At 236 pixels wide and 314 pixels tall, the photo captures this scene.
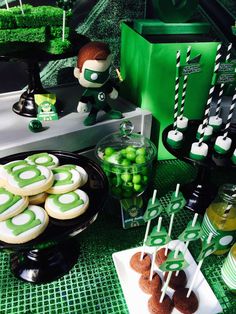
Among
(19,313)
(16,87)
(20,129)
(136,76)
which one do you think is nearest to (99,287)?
(19,313)

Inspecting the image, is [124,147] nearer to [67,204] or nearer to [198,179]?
[198,179]

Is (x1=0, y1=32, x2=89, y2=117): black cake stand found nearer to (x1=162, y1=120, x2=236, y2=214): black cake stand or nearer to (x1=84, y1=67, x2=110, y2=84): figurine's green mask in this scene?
(x1=84, y1=67, x2=110, y2=84): figurine's green mask

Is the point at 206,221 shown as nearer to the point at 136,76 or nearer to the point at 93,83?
the point at 93,83

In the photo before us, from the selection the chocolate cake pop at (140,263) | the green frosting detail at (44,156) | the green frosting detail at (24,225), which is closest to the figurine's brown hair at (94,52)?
the green frosting detail at (44,156)

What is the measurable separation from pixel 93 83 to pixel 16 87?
66 cm

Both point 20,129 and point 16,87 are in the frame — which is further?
point 16,87

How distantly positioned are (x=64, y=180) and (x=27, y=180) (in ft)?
0.38

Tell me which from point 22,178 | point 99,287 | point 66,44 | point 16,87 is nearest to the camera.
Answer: point 22,178

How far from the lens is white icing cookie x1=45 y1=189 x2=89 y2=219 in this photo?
97 centimetres

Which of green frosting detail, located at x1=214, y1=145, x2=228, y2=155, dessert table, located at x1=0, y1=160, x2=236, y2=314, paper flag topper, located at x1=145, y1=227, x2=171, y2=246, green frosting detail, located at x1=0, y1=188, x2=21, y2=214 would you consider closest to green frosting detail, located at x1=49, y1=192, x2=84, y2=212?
green frosting detail, located at x1=0, y1=188, x2=21, y2=214

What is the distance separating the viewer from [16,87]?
1.82 m

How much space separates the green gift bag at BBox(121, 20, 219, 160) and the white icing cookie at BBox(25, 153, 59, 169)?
642 millimetres

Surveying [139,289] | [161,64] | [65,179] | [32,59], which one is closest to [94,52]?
[32,59]

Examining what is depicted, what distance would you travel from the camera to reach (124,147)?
4.73 feet
